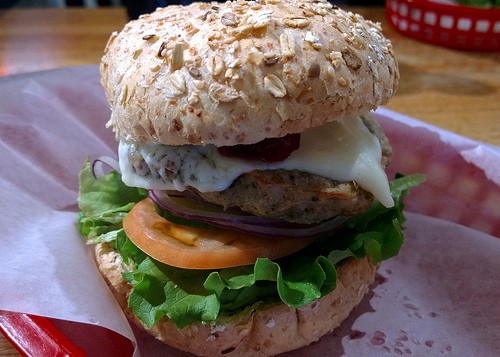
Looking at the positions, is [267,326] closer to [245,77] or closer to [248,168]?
[248,168]

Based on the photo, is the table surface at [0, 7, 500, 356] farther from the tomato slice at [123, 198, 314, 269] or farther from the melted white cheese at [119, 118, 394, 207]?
the tomato slice at [123, 198, 314, 269]

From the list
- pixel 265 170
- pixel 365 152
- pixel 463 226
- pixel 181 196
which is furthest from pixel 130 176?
pixel 463 226

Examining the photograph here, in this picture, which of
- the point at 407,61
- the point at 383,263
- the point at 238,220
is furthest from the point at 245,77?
the point at 407,61

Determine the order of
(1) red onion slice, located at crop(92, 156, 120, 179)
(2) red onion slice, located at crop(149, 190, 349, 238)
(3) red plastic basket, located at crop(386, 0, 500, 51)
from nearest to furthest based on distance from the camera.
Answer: (2) red onion slice, located at crop(149, 190, 349, 238) → (1) red onion slice, located at crop(92, 156, 120, 179) → (3) red plastic basket, located at crop(386, 0, 500, 51)

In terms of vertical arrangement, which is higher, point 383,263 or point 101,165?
point 101,165

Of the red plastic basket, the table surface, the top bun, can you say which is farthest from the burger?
the red plastic basket

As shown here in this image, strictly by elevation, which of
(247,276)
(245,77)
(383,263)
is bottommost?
(383,263)
